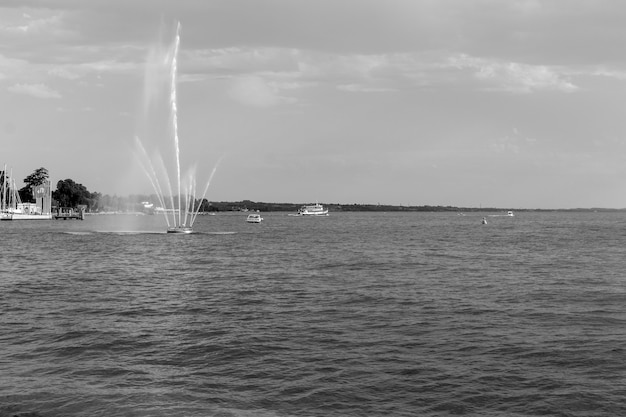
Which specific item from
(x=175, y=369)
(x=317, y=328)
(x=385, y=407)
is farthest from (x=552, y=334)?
(x=175, y=369)

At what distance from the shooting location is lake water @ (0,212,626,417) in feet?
57.5

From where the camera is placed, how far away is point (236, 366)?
21.3 metres

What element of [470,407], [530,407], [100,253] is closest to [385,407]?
[470,407]

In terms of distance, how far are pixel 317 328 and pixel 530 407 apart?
11653 millimetres

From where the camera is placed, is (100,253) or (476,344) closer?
(476,344)

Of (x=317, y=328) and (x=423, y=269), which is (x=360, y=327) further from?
(x=423, y=269)

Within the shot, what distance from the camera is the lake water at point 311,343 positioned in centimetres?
1753

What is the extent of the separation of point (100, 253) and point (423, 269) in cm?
3519

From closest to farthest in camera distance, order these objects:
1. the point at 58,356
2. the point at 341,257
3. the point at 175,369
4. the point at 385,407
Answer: the point at 385,407 → the point at 175,369 → the point at 58,356 → the point at 341,257

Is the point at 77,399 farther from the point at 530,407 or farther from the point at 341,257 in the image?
the point at 341,257

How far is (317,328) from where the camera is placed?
27.4 meters

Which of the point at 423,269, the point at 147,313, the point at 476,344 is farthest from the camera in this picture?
the point at 423,269

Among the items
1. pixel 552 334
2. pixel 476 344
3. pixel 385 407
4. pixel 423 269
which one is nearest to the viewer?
pixel 385 407

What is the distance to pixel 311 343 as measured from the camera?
24453mm
